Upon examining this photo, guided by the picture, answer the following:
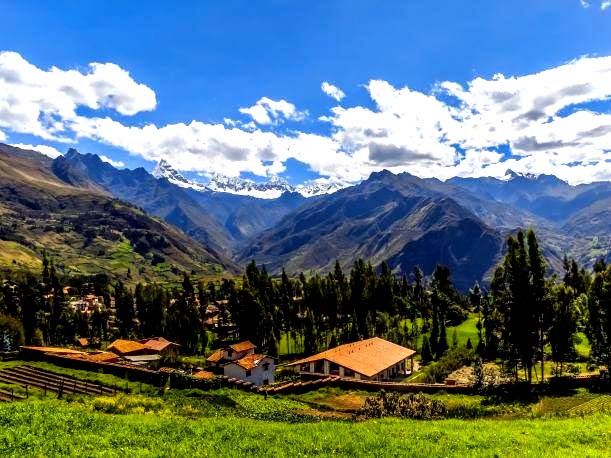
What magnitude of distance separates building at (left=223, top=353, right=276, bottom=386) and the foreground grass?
4961cm

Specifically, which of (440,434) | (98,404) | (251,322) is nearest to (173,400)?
(98,404)

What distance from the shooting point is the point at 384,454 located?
27.5 m

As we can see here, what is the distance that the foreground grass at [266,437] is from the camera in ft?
89.0

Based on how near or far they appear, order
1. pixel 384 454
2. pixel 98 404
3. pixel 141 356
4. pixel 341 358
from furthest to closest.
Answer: pixel 141 356
pixel 341 358
pixel 98 404
pixel 384 454

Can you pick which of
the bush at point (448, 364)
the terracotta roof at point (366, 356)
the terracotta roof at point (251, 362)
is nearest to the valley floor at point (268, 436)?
the terracotta roof at point (251, 362)

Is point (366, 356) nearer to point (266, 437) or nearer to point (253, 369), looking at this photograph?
point (253, 369)

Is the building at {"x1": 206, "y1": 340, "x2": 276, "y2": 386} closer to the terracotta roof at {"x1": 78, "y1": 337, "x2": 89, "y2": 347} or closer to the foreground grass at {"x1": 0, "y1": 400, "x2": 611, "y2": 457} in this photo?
the foreground grass at {"x1": 0, "y1": 400, "x2": 611, "y2": 457}

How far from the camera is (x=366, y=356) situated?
94812 millimetres

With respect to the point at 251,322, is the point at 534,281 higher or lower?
higher

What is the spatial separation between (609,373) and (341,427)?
1700 inches

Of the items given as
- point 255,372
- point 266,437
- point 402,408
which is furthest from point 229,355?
point 266,437

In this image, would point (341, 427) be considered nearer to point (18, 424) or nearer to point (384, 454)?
point (384, 454)

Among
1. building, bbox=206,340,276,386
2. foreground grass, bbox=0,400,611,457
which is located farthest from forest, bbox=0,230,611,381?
foreground grass, bbox=0,400,611,457

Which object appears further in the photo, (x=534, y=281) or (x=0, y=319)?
(x=0, y=319)
